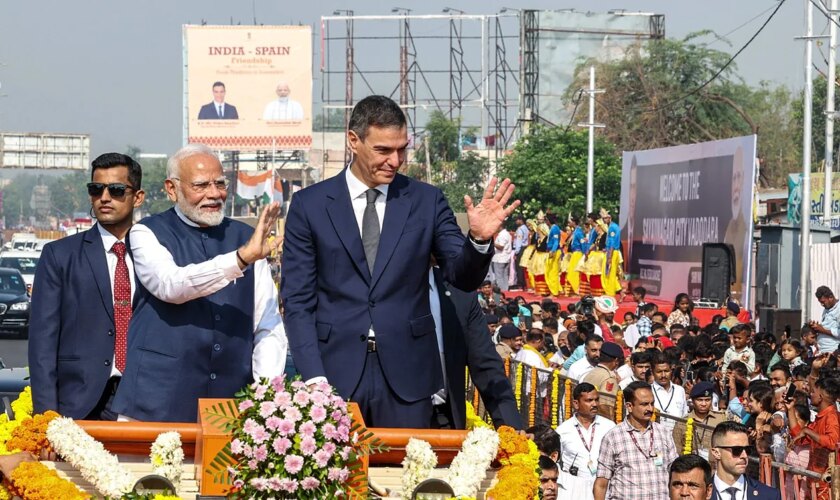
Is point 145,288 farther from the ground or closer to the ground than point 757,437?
farther from the ground

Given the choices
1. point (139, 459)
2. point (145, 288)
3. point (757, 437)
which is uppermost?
point (145, 288)

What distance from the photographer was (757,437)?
36.3 feet

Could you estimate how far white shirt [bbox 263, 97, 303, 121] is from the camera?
7106cm

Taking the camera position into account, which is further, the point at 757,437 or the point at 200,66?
the point at 200,66

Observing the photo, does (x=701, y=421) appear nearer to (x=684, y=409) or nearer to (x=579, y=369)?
(x=684, y=409)

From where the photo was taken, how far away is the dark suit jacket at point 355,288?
223 inches

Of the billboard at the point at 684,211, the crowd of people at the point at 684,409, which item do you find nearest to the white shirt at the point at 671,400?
the crowd of people at the point at 684,409

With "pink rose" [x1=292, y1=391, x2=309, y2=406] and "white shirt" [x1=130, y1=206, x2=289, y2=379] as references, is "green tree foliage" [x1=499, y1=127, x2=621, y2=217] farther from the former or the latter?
"pink rose" [x1=292, y1=391, x2=309, y2=406]

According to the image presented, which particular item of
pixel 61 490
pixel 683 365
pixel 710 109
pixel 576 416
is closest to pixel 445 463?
pixel 61 490

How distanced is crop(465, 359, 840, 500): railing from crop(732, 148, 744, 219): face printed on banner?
9.90 metres

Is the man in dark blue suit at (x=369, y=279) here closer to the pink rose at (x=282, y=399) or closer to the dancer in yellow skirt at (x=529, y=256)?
the pink rose at (x=282, y=399)

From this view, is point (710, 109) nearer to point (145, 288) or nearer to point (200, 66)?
point (200, 66)

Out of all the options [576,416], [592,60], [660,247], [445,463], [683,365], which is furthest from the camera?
[592,60]

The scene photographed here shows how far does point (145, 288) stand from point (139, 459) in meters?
0.87
